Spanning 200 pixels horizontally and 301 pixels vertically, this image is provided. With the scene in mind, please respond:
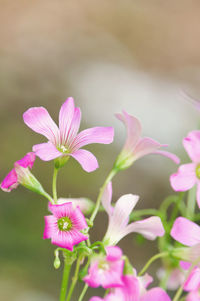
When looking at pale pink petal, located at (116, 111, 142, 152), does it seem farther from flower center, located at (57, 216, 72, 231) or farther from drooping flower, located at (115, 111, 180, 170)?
flower center, located at (57, 216, 72, 231)

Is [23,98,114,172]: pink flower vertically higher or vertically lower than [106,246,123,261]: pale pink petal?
higher

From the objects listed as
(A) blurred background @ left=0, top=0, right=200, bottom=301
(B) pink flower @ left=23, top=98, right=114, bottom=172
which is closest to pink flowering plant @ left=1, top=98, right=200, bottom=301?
(B) pink flower @ left=23, top=98, right=114, bottom=172

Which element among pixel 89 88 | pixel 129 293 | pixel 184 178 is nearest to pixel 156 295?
pixel 129 293

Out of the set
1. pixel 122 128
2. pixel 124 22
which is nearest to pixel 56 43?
pixel 124 22

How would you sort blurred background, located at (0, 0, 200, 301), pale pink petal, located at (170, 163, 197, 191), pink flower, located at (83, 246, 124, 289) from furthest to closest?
blurred background, located at (0, 0, 200, 301), pale pink petal, located at (170, 163, 197, 191), pink flower, located at (83, 246, 124, 289)

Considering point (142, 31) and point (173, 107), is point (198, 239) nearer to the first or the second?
point (173, 107)

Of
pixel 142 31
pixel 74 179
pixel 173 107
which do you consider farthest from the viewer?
pixel 142 31
